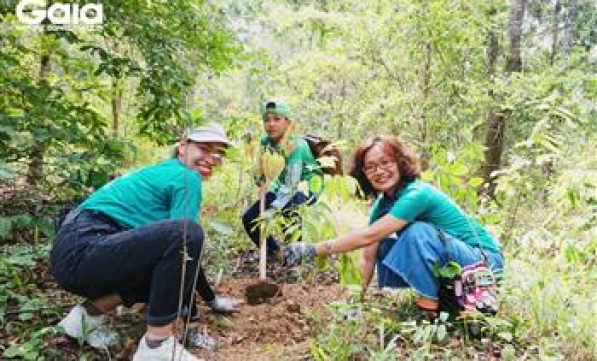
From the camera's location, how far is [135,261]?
245 cm

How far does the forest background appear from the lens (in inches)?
116

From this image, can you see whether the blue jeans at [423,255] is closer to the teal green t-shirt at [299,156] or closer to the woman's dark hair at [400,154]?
the woman's dark hair at [400,154]

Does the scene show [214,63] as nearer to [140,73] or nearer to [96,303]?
[140,73]

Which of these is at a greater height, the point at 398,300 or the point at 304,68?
the point at 304,68

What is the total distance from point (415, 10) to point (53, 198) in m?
4.96

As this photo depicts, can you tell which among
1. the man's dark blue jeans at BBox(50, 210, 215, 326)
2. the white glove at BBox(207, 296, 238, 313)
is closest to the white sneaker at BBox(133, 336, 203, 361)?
the man's dark blue jeans at BBox(50, 210, 215, 326)

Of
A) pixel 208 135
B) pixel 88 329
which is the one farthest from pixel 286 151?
pixel 88 329

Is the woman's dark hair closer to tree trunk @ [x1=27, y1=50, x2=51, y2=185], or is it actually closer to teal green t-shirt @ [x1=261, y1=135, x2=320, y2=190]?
teal green t-shirt @ [x1=261, y1=135, x2=320, y2=190]

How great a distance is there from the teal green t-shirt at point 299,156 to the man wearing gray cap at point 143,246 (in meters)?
1.08

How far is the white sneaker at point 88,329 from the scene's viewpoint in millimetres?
2676

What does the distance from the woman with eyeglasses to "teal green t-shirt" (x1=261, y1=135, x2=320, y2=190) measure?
0.82 m

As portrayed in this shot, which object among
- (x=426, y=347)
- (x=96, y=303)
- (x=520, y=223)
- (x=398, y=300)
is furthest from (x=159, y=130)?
(x=520, y=223)

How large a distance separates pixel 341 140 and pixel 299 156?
1.30 metres

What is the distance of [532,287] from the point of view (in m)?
2.95
